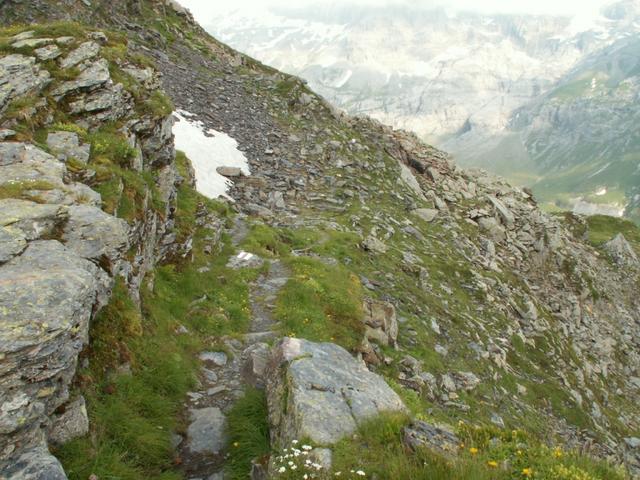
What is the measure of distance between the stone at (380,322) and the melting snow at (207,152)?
15.5 meters

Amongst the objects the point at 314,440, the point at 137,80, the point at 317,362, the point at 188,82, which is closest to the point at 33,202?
the point at 317,362

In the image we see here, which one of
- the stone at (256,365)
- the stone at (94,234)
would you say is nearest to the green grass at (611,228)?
the stone at (256,365)

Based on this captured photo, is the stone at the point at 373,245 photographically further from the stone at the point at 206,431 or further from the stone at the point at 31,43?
the stone at the point at 31,43

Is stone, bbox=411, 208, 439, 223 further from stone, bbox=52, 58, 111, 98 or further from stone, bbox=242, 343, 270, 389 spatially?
stone, bbox=52, 58, 111, 98

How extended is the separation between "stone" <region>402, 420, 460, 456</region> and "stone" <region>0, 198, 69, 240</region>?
8.68 m

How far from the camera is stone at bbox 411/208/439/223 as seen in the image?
131 feet

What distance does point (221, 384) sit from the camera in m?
13.1

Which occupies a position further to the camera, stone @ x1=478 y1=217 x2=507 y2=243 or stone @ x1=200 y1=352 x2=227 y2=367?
stone @ x1=478 y1=217 x2=507 y2=243

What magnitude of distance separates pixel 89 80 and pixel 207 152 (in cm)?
1910

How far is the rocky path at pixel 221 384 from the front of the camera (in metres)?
10.0

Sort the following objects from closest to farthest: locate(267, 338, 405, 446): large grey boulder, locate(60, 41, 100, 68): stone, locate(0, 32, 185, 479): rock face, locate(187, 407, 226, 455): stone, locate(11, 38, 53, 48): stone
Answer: locate(0, 32, 185, 479): rock face
locate(267, 338, 405, 446): large grey boulder
locate(187, 407, 226, 455): stone
locate(11, 38, 53, 48): stone
locate(60, 41, 100, 68): stone

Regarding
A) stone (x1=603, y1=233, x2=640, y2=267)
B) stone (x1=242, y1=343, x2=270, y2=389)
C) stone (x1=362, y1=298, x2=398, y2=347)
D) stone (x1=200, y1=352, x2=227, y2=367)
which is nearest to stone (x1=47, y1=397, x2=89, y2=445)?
stone (x1=242, y1=343, x2=270, y2=389)

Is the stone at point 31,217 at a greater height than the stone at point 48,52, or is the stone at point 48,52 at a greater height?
the stone at point 48,52

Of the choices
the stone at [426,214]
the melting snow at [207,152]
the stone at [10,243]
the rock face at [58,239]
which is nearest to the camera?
the rock face at [58,239]
